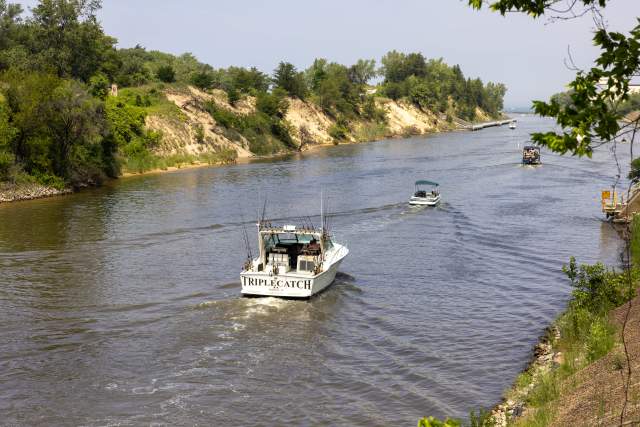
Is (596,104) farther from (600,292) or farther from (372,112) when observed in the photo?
(372,112)

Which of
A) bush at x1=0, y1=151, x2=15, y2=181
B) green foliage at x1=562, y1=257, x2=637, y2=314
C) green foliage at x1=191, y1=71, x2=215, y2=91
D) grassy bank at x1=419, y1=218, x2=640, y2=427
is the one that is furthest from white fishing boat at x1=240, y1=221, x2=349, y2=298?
green foliage at x1=191, y1=71, x2=215, y2=91

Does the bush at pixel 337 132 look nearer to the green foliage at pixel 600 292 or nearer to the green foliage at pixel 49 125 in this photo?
the green foliage at pixel 49 125

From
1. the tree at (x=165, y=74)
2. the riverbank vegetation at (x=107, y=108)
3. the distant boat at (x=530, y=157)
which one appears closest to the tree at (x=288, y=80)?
the riverbank vegetation at (x=107, y=108)

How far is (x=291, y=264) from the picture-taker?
2942 centimetres

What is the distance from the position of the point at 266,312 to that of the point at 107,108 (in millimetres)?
61106

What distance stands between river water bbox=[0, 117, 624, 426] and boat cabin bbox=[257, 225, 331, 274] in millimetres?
1500

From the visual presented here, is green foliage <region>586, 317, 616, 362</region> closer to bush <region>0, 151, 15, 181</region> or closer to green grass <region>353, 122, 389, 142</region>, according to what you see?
bush <region>0, 151, 15, 181</region>

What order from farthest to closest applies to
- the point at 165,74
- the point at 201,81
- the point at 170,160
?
the point at 201,81, the point at 165,74, the point at 170,160

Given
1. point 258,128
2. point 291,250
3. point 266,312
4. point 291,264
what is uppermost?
point 258,128

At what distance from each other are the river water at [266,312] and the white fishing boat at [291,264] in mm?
562

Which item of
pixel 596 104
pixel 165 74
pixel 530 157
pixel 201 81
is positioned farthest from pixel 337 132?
pixel 596 104

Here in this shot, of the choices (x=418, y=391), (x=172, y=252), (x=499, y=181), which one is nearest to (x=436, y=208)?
(x=499, y=181)

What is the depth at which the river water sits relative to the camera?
18.2m

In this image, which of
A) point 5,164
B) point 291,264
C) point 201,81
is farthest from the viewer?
point 201,81
